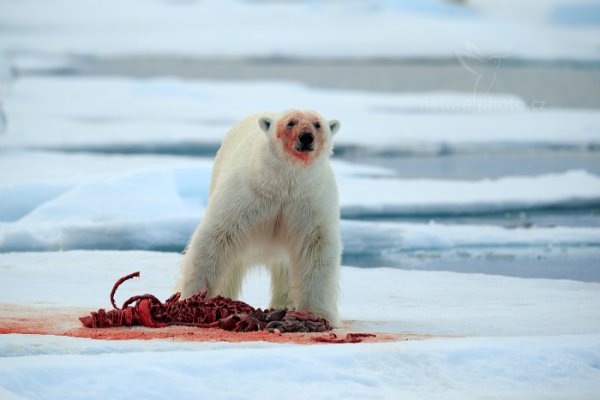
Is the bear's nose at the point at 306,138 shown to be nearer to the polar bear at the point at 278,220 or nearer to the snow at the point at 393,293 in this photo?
the polar bear at the point at 278,220

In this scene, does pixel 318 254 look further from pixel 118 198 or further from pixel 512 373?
pixel 118 198

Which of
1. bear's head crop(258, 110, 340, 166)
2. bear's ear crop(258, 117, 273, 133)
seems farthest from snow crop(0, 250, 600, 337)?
bear's ear crop(258, 117, 273, 133)

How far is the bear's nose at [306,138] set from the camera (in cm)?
446

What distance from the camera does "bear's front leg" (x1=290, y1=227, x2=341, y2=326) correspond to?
4.72 metres

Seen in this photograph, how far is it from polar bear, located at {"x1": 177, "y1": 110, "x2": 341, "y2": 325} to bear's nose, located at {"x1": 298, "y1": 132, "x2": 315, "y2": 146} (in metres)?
0.09

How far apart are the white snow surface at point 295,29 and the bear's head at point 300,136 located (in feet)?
50.9

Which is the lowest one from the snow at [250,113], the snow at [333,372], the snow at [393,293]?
the snow at [333,372]

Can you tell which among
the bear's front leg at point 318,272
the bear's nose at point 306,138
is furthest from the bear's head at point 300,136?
the bear's front leg at point 318,272

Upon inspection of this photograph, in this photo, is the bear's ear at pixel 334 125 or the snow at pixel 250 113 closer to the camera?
the bear's ear at pixel 334 125

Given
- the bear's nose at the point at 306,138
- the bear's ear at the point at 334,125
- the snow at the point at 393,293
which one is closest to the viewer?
the bear's nose at the point at 306,138

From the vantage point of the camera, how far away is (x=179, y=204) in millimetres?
7570

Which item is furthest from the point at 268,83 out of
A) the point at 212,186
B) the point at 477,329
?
the point at 477,329

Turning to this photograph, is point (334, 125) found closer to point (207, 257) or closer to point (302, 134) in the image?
point (302, 134)

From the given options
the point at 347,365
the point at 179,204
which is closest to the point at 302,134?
the point at 347,365
